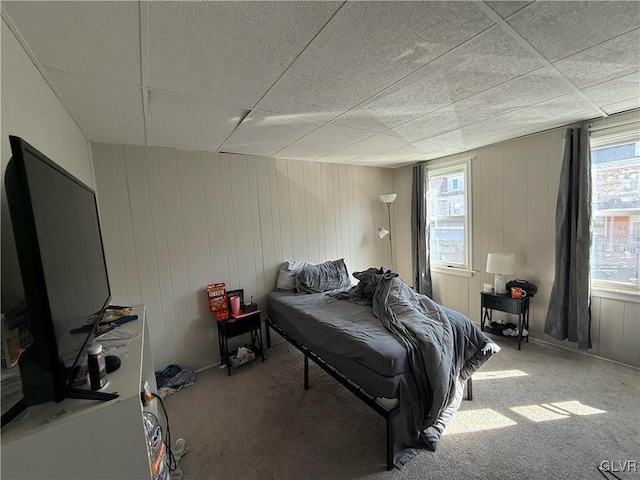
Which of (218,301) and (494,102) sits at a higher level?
(494,102)

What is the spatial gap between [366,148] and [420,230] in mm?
1666

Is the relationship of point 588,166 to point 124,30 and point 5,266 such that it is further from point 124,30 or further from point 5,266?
point 5,266

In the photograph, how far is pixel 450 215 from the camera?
3752 millimetres

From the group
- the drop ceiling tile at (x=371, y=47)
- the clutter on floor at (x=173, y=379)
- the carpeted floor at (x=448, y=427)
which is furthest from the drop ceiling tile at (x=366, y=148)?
the clutter on floor at (x=173, y=379)

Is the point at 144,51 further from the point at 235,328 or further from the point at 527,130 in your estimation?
the point at 527,130

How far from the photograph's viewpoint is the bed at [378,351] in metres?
1.60

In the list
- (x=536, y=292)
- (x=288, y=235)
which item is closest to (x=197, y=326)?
(x=288, y=235)

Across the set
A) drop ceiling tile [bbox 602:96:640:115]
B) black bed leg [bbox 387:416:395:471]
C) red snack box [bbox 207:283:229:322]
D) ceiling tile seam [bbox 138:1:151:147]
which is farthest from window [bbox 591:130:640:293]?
red snack box [bbox 207:283:229:322]

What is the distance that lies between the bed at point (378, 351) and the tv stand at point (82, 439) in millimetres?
1235

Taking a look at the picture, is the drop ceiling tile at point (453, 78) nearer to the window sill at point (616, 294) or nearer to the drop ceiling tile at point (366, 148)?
the drop ceiling tile at point (366, 148)

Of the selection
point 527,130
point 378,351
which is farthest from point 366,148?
point 378,351

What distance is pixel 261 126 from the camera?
2150 mm

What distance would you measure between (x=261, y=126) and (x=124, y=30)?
1.16 meters

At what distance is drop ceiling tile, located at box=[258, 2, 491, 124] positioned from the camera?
Answer: 1045mm
